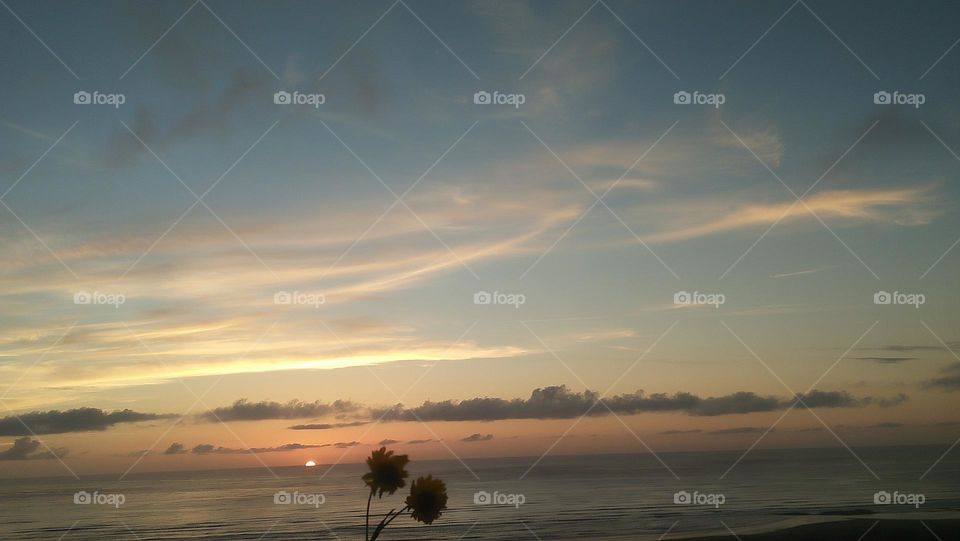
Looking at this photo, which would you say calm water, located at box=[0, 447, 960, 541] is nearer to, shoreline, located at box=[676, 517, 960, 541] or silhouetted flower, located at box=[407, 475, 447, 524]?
shoreline, located at box=[676, 517, 960, 541]

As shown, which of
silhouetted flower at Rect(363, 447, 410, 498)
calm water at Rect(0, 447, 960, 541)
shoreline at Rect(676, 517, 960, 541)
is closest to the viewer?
silhouetted flower at Rect(363, 447, 410, 498)

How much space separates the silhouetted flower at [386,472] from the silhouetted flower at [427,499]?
0.08 m

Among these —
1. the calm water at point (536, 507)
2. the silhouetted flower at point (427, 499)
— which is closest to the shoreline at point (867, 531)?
the calm water at point (536, 507)

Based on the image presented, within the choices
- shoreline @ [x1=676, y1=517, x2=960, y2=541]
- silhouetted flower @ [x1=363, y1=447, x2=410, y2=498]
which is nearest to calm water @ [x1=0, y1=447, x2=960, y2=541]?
shoreline @ [x1=676, y1=517, x2=960, y2=541]

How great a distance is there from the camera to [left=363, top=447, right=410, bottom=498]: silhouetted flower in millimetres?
2663

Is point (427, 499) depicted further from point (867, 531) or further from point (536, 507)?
point (536, 507)

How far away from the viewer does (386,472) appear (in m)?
2.68

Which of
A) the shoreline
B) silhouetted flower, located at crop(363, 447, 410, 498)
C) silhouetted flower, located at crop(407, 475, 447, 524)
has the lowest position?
silhouetted flower, located at crop(407, 475, 447, 524)

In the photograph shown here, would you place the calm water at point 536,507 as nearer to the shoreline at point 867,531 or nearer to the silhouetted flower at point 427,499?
the shoreline at point 867,531

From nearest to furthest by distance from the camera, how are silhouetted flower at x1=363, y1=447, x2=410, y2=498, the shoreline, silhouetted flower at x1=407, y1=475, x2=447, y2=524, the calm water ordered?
silhouetted flower at x1=407, y1=475, x2=447, y2=524, silhouetted flower at x1=363, y1=447, x2=410, y2=498, the shoreline, the calm water

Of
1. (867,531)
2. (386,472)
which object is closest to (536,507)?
(867,531)

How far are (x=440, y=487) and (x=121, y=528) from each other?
24.1 metres

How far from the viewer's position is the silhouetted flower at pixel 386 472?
2663 millimetres

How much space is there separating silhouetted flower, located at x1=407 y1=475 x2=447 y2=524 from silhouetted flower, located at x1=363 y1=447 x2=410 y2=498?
8 centimetres
